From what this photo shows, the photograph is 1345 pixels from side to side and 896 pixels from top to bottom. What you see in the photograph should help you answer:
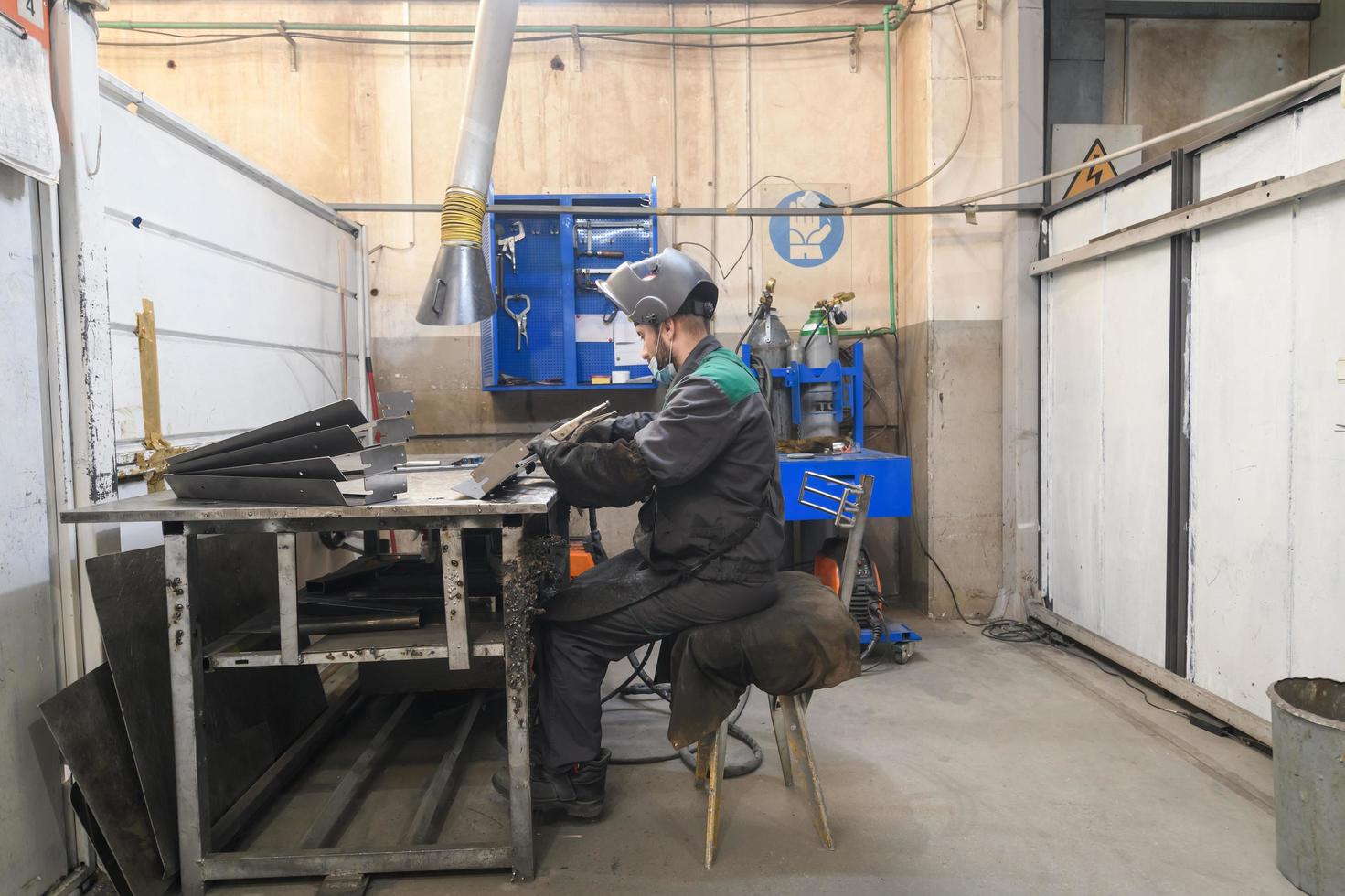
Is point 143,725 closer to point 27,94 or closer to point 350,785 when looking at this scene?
point 350,785

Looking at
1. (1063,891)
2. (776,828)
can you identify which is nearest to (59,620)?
(776,828)

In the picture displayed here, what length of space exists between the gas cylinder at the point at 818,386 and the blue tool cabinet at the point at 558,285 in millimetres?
827

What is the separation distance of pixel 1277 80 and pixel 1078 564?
3.19m

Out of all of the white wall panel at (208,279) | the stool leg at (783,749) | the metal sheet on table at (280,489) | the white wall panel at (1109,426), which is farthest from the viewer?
the white wall panel at (1109,426)

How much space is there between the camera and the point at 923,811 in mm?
2158

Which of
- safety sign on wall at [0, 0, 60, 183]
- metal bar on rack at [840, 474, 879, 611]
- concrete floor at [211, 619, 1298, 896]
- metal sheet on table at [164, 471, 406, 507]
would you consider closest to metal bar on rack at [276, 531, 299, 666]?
metal sheet on table at [164, 471, 406, 507]

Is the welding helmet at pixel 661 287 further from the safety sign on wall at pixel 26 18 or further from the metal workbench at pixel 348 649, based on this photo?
the safety sign on wall at pixel 26 18

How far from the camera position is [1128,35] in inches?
167

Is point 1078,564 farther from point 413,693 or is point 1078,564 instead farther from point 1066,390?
point 413,693

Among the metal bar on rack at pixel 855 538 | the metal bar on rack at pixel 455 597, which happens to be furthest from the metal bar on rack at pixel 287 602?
the metal bar on rack at pixel 855 538

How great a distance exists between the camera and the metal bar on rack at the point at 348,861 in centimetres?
185

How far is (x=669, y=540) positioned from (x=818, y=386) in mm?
1946

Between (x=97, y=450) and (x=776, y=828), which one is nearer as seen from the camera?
(x=97, y=450)

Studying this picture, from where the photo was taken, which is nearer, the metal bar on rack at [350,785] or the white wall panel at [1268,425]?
the metal bar on rack at [350,785]
